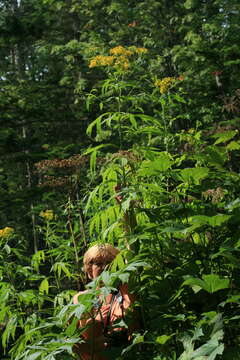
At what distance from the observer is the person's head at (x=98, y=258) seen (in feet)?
7.77

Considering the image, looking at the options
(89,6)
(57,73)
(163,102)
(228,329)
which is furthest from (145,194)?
(57,73)

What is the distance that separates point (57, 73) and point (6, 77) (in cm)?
193

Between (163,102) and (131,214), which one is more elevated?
(163,102)

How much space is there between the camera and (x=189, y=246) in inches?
78.0

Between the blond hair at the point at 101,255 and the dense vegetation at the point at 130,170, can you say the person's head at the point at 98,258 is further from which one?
the dense vegetation at the point at 130,170

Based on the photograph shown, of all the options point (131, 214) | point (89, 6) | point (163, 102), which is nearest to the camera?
point (131, 214)

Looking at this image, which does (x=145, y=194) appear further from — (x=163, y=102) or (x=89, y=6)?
(x=89, y=6)

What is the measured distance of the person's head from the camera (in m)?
2.37

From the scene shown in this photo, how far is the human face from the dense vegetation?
0.59ft

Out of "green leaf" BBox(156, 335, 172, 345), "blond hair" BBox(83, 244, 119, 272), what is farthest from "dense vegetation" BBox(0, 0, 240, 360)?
"blond hair" BBox(83, 244, 119, 272)

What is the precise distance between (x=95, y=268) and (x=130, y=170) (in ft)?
1.84

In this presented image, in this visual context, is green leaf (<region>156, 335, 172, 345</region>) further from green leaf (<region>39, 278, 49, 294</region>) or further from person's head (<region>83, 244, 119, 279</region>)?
green leaf (<region>39, 278, 49, 294</region>)

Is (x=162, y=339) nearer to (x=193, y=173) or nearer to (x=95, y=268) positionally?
(x=193, y=173)

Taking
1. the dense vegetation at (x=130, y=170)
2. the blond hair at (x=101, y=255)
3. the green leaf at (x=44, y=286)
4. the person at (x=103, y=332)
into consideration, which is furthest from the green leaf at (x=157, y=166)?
the green leaf at (x=44, y=286)
